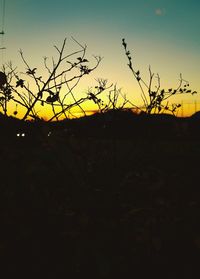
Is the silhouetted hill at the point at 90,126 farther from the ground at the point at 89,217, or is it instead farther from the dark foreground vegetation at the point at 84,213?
the ground at the point at 89,217

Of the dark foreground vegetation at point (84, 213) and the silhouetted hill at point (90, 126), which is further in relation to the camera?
the silhouetted hill at point (90, 126)

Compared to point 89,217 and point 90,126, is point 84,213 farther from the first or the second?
point 90,126

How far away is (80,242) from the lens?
161 inches

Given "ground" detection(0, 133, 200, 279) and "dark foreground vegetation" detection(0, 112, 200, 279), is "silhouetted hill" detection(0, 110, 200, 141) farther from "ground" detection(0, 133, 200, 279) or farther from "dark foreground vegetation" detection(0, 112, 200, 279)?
"ground" detection(0, 133, 200, 279)

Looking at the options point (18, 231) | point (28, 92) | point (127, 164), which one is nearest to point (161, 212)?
point (18, 231)

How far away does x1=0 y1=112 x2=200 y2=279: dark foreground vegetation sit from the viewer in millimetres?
3707

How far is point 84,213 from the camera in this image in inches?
195

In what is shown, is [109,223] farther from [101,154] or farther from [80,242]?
[101,154]

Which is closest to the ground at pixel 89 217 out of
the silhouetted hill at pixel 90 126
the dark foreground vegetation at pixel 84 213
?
the dark foreground vegetation at pixel 84 213

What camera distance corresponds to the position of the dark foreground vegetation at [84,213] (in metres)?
3.71

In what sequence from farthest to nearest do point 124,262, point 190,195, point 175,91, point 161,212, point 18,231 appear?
point 175,91 → point 190,195 → point 161,212 → point 18,231 → point 124,262

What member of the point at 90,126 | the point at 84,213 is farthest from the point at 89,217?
the point at 90,126

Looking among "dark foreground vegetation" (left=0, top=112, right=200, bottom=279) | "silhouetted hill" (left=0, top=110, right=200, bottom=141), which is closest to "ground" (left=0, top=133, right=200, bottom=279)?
"dark foreground vegetation" (left=0, top=112, right=200, bottom=279)

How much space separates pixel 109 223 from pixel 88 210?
58 cm
